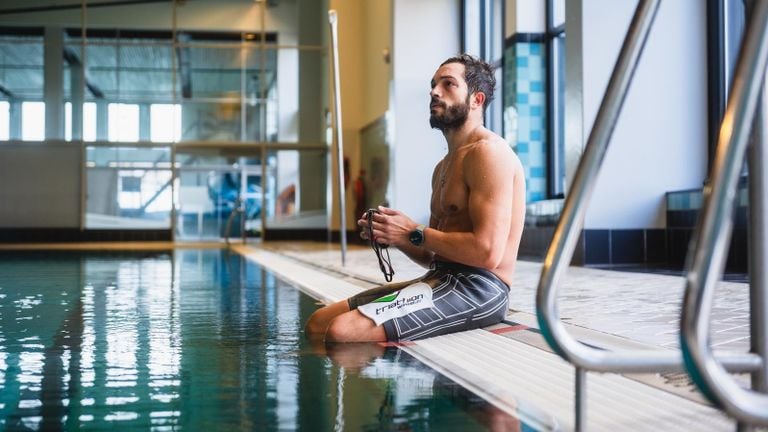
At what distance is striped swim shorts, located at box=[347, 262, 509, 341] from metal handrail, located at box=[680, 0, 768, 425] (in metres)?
1.53

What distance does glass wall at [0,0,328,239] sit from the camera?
16203mm

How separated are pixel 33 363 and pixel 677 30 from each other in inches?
238

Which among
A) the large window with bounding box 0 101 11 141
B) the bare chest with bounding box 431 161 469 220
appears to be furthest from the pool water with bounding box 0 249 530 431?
the large window with bounding box 0 101 11 141

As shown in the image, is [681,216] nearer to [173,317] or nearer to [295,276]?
[295,276]

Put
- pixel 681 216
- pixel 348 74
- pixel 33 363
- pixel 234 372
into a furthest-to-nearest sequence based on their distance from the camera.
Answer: pixel 348 74
pixel 681 216
pixel 33 363
pixel 234 372

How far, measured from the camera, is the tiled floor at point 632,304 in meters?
2.78

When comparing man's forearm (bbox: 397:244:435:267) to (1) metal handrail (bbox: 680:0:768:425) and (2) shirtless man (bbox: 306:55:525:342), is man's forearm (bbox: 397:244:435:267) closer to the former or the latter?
(2) shirtless man (bbox: 306:55:525:342)

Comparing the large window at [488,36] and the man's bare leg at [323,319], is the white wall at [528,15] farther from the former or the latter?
the man's bare leg at [323,319]

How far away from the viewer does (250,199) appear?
1742 cm

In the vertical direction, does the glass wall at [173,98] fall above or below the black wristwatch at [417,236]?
above

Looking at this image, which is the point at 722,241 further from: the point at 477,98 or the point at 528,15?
the point at 528,15

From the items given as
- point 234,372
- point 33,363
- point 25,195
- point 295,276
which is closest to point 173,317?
point 33,363

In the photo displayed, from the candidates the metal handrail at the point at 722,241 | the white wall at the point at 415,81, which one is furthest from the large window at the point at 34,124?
the metal handrail at the point at 722,241

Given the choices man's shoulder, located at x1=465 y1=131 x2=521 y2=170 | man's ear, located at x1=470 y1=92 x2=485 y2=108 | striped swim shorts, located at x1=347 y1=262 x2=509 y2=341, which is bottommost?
striped swim shorts, located at x1=347 y1=262 x2=509 y2=341
